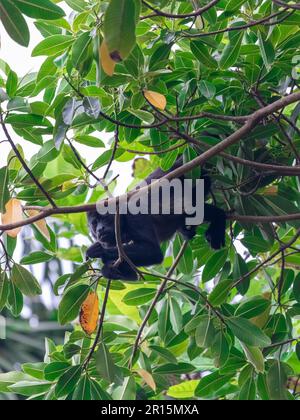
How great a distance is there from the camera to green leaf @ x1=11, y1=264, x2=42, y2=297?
356 cm

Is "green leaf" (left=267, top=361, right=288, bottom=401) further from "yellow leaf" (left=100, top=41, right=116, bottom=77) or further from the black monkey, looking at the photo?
"yellow leaf" (left=100, top=41, right=116, bottom=77)

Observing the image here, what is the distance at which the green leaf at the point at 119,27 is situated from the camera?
225 centimetres

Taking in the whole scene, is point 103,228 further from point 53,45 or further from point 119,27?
point 119,27

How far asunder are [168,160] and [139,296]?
0.80 m

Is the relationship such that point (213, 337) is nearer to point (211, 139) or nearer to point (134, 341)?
point (134, 341)

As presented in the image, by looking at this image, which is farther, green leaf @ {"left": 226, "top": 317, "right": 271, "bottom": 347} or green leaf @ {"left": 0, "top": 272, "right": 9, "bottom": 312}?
green leaf @ {"left": 0, "top": 272, "right": 9, "bottom": 312}

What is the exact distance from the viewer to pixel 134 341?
3.93 meters

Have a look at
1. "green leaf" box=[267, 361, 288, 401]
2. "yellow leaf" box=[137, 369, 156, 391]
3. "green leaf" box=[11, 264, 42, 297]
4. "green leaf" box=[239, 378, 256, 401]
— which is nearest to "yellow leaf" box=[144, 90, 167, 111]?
"green leaf" box=[11, 264, 42, 297]

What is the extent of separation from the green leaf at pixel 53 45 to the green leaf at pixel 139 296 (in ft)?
4.76

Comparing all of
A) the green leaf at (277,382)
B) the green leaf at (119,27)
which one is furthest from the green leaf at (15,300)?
the green leaf at (119,27)

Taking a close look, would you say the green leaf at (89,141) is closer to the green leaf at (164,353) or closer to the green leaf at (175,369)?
the green leaf at (164,353)

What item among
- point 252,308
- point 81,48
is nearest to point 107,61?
point 81,48

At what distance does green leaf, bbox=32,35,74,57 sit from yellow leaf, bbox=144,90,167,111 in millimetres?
446
